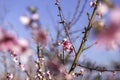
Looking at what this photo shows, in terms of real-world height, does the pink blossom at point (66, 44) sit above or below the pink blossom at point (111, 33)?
below

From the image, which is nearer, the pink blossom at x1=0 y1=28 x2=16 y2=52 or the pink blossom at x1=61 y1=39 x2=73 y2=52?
the pink blossom at x1=0 y1=28 x2=16 y2=52

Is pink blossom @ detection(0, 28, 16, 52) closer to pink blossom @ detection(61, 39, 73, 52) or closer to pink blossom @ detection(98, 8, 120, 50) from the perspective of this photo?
pink blossom @ detection(98, 8, 120, 50)

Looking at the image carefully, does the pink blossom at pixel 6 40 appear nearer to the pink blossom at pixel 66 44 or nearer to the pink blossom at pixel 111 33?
the pink blossom at pixel 111 33

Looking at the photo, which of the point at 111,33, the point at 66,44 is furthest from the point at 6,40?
the point at 66,44

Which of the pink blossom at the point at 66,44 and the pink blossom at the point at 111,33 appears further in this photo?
the pink blossom at the point at 66,44

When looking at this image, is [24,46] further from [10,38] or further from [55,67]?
[55,67]

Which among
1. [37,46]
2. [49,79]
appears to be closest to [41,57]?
[37,46]

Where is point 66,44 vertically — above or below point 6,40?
below

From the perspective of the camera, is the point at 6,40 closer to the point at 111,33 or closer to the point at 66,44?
the point at 111,33

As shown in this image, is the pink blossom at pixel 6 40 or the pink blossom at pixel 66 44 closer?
the pink blossom at pixel 6 40

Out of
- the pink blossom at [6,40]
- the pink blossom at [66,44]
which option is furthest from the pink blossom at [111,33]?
the pink blossom at [66,44]

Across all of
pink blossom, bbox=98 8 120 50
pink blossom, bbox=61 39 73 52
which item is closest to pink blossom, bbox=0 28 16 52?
pink blossom, bbox=98 8 120 50
